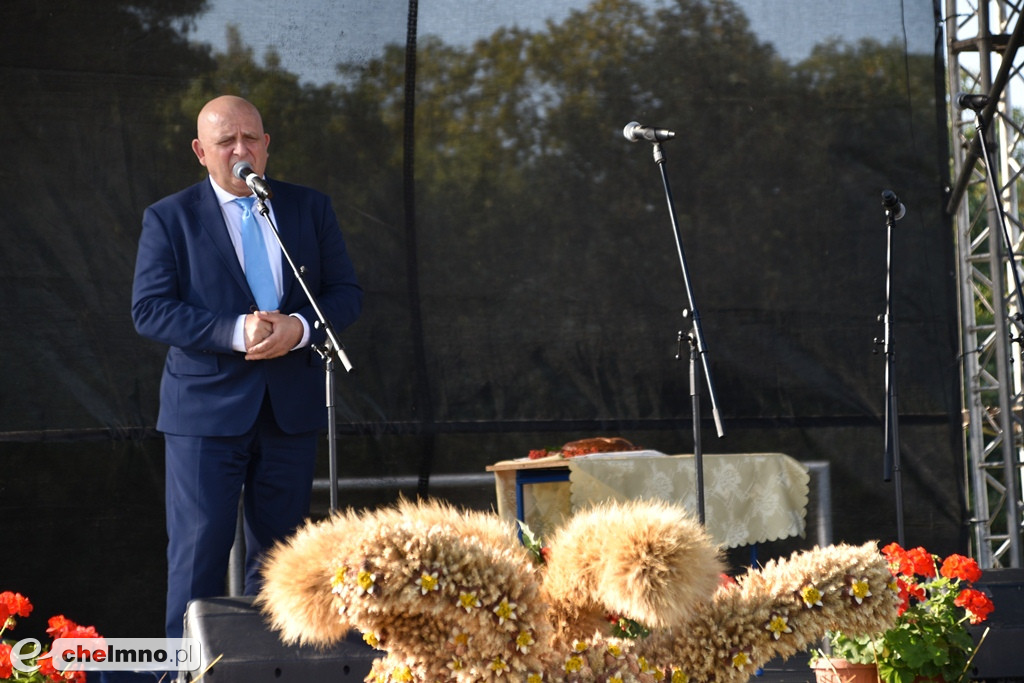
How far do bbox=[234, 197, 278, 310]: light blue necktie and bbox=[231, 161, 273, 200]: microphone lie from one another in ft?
0.69

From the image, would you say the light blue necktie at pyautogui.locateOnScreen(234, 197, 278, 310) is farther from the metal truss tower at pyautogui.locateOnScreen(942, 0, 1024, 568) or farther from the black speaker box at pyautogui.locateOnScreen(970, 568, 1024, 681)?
the metal truss tower at pyautogui.locateOnScreen(942, 0, 1024, 568)

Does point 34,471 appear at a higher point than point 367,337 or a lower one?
lower

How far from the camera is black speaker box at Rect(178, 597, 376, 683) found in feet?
7.00

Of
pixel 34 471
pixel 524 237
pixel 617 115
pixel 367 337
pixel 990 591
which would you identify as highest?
pixel 617 115

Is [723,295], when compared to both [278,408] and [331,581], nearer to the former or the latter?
[278,408]

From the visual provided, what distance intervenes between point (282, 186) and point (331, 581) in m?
2.46

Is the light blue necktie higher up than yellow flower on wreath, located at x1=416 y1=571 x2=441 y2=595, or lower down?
higher up

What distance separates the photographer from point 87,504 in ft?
13.0

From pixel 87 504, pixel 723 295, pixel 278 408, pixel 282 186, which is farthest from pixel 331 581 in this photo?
pixel 723 295

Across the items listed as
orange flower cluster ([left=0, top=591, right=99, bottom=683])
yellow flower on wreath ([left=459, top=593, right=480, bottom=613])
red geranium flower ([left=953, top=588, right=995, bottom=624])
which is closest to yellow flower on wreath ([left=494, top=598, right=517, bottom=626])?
yellow flower on wreath ([left=459, top=593, right=480, bottom=613])

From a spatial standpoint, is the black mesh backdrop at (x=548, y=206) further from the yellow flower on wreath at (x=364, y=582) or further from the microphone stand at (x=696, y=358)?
the yellow flower on wreath at (x=364, y=582)

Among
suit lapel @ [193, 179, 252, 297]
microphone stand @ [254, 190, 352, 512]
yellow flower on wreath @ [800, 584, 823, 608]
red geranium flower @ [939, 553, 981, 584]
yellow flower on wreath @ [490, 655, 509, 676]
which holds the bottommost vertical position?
red geranium flower @ [939, 553, 981, 584]

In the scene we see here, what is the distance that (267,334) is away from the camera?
282cm

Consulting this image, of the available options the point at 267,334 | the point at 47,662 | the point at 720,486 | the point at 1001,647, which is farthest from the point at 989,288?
the point at 47,662
